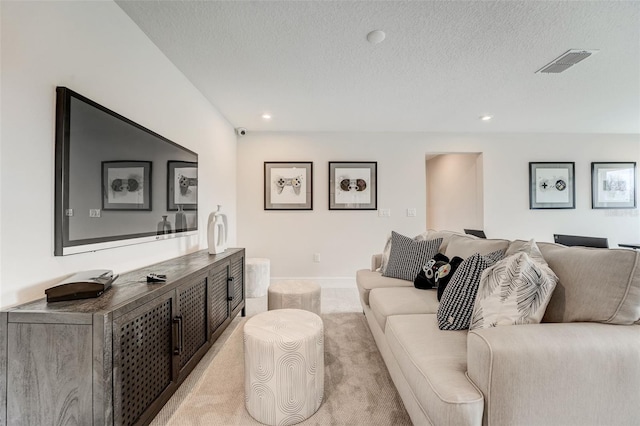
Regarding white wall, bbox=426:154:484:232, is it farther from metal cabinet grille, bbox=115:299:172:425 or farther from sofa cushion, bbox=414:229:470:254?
metal cabinet grille, bbox=115:299:172:425

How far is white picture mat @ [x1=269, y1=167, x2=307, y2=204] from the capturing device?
418cm

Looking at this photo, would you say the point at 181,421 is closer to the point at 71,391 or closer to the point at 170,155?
the point at 71,391

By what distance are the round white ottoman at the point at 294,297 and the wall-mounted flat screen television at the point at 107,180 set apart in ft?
3.17

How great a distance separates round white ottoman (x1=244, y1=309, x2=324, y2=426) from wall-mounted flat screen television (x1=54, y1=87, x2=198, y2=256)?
97 cm

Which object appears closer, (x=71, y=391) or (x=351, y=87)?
(x=71, y=391)

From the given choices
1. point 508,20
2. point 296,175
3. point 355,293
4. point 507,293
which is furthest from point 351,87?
point 355,293

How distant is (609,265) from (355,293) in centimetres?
285

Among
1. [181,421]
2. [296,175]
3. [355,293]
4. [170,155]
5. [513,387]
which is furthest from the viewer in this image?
[296,175]

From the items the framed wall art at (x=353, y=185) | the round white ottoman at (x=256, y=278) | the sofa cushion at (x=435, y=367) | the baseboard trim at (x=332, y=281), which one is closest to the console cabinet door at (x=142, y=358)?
the sofa cushion at (x=435, y=367)

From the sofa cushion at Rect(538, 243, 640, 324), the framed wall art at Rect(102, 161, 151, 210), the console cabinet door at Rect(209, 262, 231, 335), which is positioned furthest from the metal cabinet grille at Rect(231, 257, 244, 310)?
the sofa cushion at Rect(538, 243, 640, 324)

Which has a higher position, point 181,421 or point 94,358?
point 94,358

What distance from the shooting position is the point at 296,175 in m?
4.18

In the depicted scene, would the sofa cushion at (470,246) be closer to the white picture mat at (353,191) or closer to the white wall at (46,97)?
the white picture mat at (353,191)

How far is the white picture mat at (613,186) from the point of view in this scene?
437 cm
